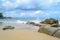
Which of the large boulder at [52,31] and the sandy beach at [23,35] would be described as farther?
the large boulder at [52,31]

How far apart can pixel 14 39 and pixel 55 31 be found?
1.84 meters

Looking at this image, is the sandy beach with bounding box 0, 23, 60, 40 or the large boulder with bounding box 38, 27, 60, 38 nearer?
the sandy beach with bounding box 0, 23, 60, 40

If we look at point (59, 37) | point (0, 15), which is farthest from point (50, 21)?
point (0, 15)

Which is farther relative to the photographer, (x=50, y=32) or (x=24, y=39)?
(x=50, y=32)

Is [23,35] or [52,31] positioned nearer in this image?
[23,35]

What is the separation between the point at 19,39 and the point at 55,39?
1.19 metres

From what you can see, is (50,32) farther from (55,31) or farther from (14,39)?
(14,39)

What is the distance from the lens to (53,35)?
605 cm

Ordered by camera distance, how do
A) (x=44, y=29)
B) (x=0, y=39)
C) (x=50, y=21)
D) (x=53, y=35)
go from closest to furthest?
(x=0, y=39)
(x=53, y=35)
(x=44, y=29)
(x=50, y=21)

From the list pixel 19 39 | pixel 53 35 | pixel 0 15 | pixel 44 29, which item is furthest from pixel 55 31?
pixel 0 15

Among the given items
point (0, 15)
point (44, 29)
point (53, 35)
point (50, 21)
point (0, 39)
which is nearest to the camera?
point (0, 39)

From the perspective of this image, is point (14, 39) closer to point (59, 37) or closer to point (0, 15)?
point (59, 37)

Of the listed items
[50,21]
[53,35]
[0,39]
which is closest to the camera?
[0,39]

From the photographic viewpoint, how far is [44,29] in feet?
22.6
